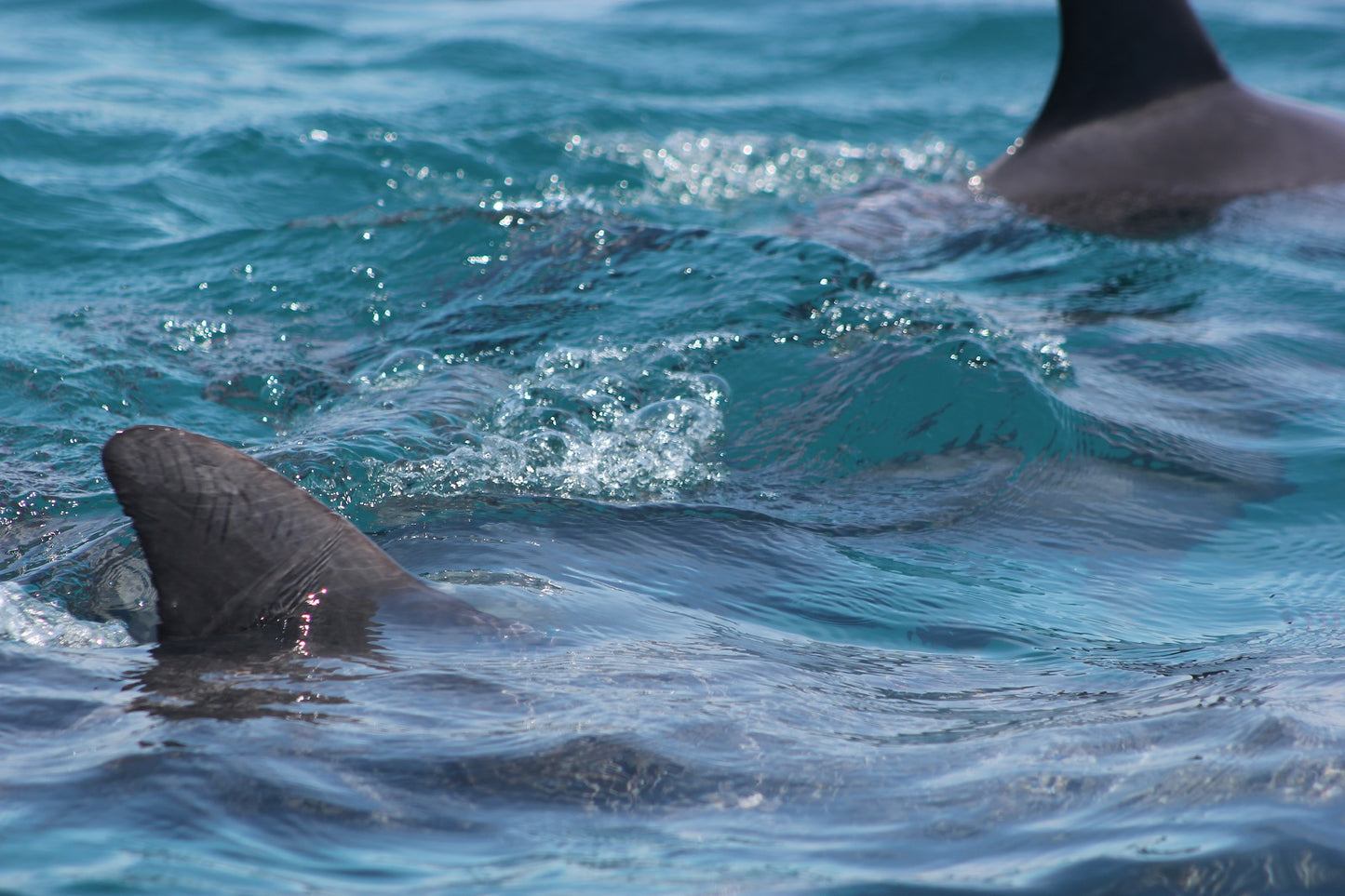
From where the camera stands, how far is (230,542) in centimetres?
321

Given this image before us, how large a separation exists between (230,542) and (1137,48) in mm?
6805

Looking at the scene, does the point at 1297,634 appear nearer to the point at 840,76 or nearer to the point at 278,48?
the point at 840,76

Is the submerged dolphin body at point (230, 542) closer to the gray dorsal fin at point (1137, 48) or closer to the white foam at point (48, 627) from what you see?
the white foam at point (48, 627)

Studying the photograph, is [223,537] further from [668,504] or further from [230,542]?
[668,504]

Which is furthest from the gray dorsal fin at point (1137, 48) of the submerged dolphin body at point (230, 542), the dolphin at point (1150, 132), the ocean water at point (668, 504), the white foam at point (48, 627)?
the white foam at point (48, 627)

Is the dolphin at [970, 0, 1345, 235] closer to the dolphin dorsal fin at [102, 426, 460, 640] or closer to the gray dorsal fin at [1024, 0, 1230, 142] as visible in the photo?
the gray dorsal fin at [1024, 0, 1230, 142]

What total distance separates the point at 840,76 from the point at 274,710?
38.9ft

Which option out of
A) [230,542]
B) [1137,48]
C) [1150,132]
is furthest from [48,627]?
[1137,48]

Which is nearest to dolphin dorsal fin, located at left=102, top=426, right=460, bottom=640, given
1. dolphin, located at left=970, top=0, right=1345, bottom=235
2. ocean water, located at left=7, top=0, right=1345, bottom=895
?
ocean water, located at left=7, top=0, right=1345, bottom=895

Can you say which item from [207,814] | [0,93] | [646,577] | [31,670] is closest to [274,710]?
[207,814]

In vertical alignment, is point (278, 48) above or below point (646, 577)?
above

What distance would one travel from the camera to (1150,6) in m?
8.18

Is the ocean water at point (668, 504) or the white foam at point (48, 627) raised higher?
the ocean water at point (668, 504)

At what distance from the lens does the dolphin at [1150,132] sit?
7914 mm
